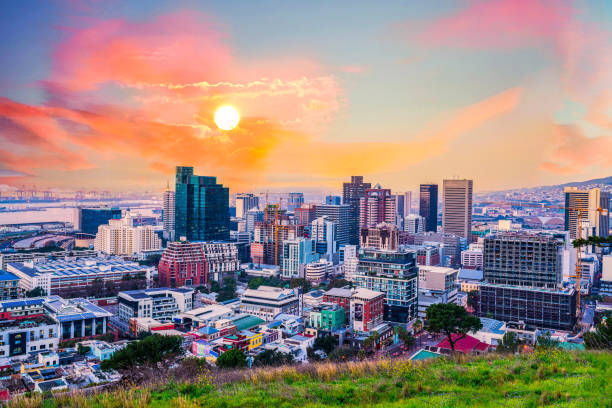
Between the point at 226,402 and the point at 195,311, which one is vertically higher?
the point at 226,402

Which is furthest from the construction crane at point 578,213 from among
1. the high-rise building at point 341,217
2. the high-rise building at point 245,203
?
the high-rise building at point 245,203

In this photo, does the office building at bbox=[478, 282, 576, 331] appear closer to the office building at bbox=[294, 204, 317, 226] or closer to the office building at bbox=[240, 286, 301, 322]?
the office building at bbox=[240, 286, 301, 322]

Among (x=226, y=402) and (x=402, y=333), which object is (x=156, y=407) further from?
(x=402, y=333)

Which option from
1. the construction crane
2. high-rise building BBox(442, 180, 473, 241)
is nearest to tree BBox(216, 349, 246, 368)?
the construction crane

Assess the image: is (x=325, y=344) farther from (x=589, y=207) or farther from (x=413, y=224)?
(x=589, y=207)

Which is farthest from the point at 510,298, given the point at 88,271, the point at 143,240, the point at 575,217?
the point at 143,240

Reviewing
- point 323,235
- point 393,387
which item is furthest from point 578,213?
point 393,387

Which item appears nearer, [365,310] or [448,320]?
[448,320]
